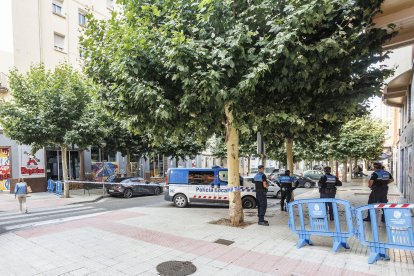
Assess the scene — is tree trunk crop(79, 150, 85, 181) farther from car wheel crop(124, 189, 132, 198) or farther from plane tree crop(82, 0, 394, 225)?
plane tree crop(82, 0, 394, 225)

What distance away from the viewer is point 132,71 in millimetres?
6883

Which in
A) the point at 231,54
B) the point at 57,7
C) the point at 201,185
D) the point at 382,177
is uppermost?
the point at 57,7

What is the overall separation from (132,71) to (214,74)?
88.1 inches

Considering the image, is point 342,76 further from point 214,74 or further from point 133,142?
point 133,142

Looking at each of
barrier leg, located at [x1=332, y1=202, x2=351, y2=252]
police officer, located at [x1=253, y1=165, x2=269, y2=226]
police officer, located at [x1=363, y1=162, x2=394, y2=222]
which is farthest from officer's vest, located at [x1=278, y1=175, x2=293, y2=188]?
barrier leg, located at [x1=332, y1=202, x2=351, y2=252]

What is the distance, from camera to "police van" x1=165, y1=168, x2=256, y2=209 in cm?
1242

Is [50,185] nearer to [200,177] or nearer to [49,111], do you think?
[49,111]

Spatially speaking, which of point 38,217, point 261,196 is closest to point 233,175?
point 261,196

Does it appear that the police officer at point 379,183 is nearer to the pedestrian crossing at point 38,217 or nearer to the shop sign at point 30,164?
the pedestrian crossing at point 38,217

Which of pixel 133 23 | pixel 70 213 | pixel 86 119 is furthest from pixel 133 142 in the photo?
pixel 133 23

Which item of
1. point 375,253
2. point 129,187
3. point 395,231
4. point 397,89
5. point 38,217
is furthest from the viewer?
point 129,187

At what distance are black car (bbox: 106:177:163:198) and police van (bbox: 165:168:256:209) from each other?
14.3ft

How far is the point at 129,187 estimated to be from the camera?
683 inches

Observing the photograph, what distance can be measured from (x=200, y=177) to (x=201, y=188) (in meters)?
0.52
